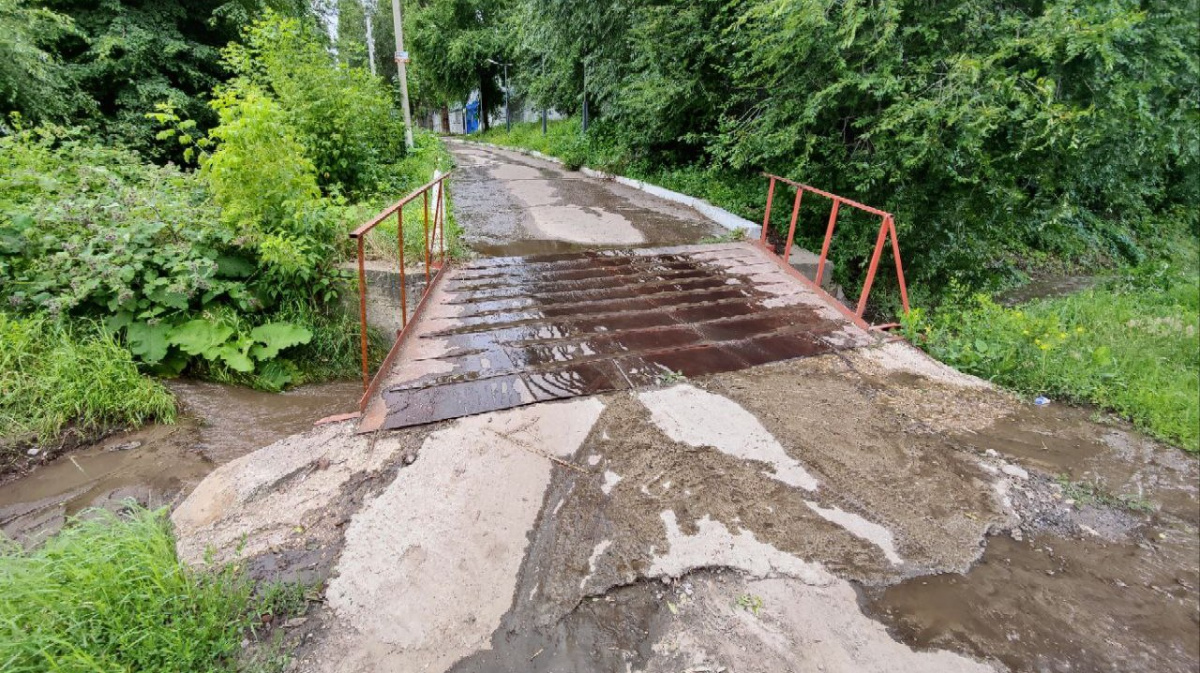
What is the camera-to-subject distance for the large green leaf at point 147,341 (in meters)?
4.45

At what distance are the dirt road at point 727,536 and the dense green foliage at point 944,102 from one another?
3.03 metres

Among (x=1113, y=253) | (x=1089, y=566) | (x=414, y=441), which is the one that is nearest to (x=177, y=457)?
(x=414, y=441)

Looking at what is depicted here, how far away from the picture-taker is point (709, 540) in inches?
102

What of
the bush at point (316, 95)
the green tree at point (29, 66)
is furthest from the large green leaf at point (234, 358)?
the green tree at point (29, 66)

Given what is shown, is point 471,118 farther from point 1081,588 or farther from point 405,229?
point 1081,588

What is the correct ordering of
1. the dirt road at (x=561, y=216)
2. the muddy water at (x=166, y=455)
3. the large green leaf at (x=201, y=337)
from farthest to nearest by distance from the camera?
the dirt road at (x=561, y=216) < the large green leaf at (x=201, y=337) < the muddy water at (x=166, y=455)

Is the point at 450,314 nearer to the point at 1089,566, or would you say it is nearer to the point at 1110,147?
the point at 1089,566

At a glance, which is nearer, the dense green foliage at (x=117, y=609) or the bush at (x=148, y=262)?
the dense green foliage at (x=117, y=609)

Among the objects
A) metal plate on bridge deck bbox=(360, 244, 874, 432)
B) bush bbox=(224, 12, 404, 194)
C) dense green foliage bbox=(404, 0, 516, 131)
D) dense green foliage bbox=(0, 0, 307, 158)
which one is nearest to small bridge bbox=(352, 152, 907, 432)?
metal plate on bridge deck bbox=(360, 244, 874, 432)

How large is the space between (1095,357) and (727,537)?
3.41 meters

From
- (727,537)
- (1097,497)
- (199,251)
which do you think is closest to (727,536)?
(727,537)

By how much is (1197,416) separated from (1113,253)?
9.89 m

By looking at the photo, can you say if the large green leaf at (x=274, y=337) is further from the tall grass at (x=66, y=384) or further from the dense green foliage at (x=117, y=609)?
the dense green foliage at (x=117, y=609)

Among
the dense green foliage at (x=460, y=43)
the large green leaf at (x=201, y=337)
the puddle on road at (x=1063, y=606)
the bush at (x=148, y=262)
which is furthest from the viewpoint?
the dense green foliage at (x=460, y=43)
